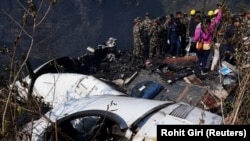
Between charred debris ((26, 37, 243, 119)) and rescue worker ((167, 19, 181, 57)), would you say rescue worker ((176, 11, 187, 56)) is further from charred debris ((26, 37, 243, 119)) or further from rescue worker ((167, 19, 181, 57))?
charred debris ((26, 37, 243, 119))

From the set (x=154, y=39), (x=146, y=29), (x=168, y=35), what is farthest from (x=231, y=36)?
(x=146, y=29)

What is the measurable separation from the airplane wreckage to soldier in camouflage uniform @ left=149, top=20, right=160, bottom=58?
54cm

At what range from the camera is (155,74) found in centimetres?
938

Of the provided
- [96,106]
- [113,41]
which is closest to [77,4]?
[113,41]

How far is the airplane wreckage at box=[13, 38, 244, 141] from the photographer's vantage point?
190 inches

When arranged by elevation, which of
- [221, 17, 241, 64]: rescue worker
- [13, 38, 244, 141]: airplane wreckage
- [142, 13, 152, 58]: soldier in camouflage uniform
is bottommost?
[13, 38, 244, 141]: airplane wreckage

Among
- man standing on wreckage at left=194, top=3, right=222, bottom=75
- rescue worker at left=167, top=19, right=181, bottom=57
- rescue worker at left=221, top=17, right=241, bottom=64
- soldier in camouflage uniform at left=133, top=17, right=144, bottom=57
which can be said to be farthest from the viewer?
soldier in camouflage uniform at left=133, top=17, right=144, bottom=57

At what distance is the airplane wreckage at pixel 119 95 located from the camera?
482cm

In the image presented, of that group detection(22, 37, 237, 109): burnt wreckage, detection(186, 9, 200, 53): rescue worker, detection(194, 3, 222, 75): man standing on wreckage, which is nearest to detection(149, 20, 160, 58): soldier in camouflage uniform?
detection(22, 37, 237, 109): burnt wreckage

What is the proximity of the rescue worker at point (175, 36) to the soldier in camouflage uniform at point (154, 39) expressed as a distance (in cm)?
49

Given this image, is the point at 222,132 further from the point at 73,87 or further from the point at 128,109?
the point at 73,87

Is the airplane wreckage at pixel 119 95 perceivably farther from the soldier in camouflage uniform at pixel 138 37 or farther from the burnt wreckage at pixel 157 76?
the soldier in camouflage uniform at pixel 138 37

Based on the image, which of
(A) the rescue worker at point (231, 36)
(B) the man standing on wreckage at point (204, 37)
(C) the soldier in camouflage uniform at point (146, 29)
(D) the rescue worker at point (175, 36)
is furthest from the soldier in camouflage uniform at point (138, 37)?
(A) the rescue worker at point (231, 36)

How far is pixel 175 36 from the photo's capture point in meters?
12.1
